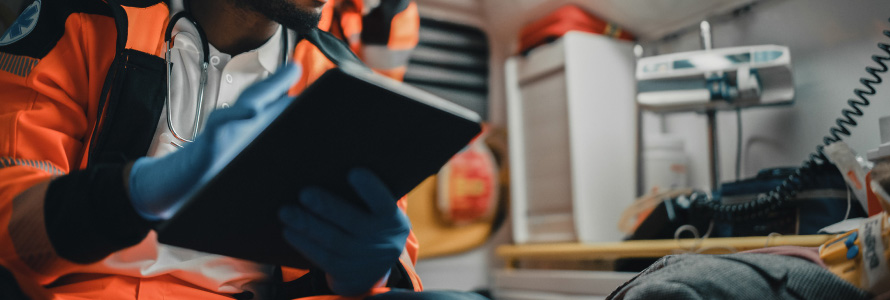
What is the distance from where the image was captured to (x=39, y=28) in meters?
0.83

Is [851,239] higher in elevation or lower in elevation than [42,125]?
lower

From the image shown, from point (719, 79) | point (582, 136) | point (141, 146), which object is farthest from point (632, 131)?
point (141, 146)

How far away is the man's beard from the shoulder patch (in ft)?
1.07

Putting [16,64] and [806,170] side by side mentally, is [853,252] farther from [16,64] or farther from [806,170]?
[16,64]

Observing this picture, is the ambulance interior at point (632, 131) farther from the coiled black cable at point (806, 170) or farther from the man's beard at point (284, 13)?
the man's beard at point (284, 13)

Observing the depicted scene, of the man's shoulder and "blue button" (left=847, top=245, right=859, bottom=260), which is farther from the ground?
the man's shoulder

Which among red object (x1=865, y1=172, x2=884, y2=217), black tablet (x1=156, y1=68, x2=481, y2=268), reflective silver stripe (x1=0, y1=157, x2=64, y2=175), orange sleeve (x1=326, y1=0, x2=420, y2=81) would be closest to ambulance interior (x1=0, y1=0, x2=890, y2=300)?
red object (x1=865, y1=172, x2=884, y2=217)

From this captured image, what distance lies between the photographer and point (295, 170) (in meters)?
Answer: 0.69

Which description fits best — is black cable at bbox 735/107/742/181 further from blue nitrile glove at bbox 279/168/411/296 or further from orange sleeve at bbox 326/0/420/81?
blue nitrile glove at bbox 279/168/411/296

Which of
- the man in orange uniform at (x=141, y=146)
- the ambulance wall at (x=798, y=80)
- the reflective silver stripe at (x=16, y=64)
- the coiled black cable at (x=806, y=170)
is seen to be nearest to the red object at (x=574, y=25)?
the ambulance wall at (x=798, y=80)

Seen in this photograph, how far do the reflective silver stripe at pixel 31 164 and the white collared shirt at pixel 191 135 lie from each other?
0.48ft

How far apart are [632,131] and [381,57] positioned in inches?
35.9

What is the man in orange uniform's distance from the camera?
0.66m

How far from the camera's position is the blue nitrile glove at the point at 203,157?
2.17ft
